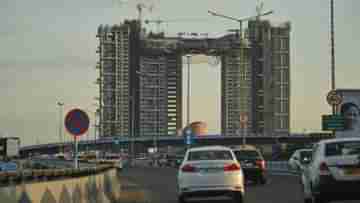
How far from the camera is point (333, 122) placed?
45688mm

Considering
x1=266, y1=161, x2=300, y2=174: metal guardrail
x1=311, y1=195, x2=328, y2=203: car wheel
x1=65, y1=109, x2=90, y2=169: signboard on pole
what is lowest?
x1=266, y1=161, x2=300, y2=174: metal guardrail

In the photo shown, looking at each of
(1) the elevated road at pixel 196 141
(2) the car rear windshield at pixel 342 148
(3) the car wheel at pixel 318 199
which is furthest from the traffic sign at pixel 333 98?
A: (1) the elevated road at pixel 196 141

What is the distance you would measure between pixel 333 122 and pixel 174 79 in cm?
8262

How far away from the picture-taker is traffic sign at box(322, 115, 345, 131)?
1799 inches

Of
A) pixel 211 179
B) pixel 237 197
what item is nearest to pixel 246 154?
pixel 237 197

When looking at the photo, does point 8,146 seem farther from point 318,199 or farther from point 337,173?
point 337,173

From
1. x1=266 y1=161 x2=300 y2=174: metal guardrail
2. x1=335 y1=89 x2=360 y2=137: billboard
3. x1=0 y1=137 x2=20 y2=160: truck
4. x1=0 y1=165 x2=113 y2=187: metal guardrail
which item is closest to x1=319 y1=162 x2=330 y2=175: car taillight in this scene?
x1=0 y1=165 x2=113 y2=187: metal guardrail

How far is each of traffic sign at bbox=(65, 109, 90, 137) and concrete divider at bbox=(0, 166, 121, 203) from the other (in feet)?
3.46

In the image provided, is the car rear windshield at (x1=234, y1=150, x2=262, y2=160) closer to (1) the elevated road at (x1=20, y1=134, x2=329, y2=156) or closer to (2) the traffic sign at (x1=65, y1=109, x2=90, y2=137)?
(2) the traffic sign at (x1=65, y1=109, x2=90, y2=137)

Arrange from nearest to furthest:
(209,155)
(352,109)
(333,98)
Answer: (209,155) < (333,98) < (352,109)

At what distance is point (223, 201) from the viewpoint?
24.1 m

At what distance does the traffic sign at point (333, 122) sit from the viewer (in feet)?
150

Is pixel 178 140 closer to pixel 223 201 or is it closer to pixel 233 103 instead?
pixel 233 103

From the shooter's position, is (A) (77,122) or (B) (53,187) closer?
(B) (53,187)
